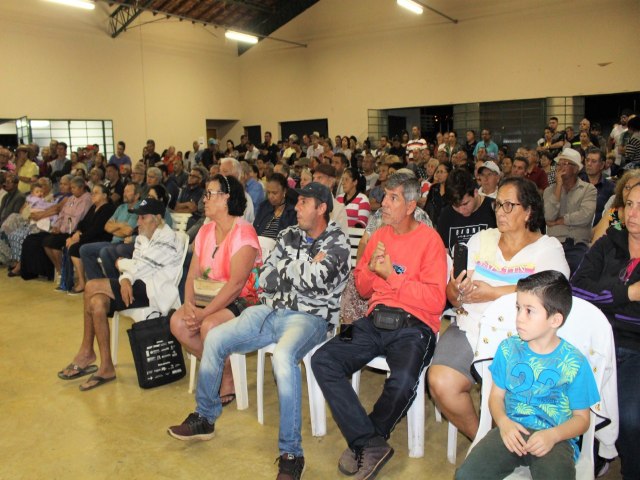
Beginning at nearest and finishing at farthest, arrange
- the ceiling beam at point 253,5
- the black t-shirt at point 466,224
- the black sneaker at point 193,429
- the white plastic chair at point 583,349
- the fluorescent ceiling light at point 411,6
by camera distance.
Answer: the white plastic chair at point 583,349
the black sneaker at point 193,429
the black t-shirt at point 466,224
the fluorescent ceiling light at point 411,6
the ceiling beam at point 253,5

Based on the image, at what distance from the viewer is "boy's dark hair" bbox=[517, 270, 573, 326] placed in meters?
1.78

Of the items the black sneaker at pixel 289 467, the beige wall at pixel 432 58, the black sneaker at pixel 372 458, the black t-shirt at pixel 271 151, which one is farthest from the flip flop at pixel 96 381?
the beige wall at pixel 432 58

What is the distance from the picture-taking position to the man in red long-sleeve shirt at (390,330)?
2385mm

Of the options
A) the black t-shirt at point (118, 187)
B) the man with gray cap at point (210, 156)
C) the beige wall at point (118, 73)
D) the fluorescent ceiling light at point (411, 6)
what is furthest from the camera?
the beige wall at point (118, 73)

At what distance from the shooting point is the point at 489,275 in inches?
97.6

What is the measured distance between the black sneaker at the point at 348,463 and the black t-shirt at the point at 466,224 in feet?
4.45

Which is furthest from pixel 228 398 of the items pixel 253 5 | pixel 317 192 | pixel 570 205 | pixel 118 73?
pixel 253 5

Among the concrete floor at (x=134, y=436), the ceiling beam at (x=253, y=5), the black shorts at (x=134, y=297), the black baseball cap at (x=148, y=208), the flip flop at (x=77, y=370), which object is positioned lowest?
the concrete floor at (x=134, y=436)

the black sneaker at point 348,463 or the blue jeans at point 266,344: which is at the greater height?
the blue jeans at point 266,344

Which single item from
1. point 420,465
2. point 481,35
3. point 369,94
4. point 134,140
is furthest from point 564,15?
point 420,465

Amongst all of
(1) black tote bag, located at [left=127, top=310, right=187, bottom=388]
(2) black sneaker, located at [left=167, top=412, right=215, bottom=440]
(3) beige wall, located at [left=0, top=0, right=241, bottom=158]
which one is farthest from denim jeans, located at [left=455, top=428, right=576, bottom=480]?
(3) beige wall, located at [left=0, top=0, right=241, bottom=158]

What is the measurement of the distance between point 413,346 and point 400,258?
425mm

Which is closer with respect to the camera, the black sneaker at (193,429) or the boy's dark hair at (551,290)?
the boy's dark hair at (551,290)

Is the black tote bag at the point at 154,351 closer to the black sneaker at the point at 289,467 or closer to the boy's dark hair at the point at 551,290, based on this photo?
the black sneaker at the point at 289,467
